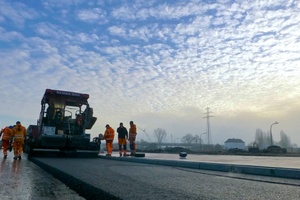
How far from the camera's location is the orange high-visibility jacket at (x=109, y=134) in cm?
1327

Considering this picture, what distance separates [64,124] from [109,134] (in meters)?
2.02

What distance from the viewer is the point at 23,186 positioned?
14.0ft

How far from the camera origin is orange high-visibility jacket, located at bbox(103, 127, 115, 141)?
13273mm

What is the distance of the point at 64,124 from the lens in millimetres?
12539

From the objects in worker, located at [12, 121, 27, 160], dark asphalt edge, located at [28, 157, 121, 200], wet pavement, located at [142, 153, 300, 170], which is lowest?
dark asphalt edge, located at [28, 157, 121, 200]

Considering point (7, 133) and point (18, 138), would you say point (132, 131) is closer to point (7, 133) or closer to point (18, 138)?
point (18, 138)

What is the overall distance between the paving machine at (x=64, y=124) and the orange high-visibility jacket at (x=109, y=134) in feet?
2.60

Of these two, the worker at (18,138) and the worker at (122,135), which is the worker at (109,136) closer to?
the worker at (122,135)

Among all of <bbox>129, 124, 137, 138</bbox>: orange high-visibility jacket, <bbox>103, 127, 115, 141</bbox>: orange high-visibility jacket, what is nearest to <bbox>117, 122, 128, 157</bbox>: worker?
<bbox>129, 124, 137, 138</bbox>: orange high-visibility jacket

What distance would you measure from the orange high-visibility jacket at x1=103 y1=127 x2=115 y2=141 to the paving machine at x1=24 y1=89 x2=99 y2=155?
0.79m

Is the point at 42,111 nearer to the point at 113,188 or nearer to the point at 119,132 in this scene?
the point at 119,132

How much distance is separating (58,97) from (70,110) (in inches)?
29.4

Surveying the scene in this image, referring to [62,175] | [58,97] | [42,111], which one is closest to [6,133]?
[42,111]

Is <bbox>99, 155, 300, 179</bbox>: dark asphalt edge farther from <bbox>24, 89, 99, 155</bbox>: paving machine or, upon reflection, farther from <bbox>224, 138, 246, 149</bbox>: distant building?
<bbox>224, 138, 246, 149</bbox>: distant building
